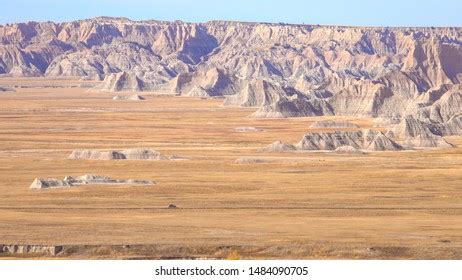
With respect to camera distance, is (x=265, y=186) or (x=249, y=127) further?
(x=249, y=127)

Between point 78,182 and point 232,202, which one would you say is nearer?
point 232,202

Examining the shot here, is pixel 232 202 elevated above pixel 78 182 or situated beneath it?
situated beneath

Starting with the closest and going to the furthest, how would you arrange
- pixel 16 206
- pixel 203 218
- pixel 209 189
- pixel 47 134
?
pixel 203 218
pixel 16 206
pixel 209 189
pixel 47 134

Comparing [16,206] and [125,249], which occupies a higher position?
[16,206]

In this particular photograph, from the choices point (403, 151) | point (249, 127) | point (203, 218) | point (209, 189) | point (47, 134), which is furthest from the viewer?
point (249, 127)

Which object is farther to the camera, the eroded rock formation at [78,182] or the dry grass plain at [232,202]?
the eroded rock formation at [78,182]

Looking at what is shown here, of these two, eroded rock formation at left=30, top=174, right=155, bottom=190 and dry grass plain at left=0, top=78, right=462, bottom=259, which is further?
eroded rock formation at left=30, top=174, right=155, bottom=190

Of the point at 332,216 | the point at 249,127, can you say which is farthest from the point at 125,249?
the point at 249,127

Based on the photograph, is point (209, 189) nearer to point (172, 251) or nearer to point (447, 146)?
point (172, 251)
